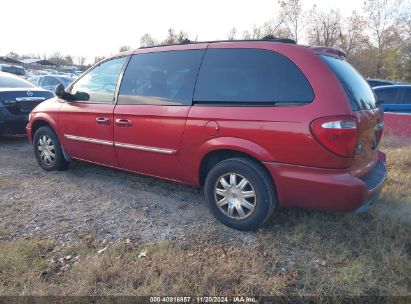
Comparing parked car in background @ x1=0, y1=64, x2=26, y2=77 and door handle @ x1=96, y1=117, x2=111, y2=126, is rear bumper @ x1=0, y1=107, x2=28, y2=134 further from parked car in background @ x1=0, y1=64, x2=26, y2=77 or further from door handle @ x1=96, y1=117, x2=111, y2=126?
parked car in background @ x1=0, y1=64, x2=26, y2=77

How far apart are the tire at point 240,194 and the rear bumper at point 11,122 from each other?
16.0ft

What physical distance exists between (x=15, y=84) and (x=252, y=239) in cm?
647

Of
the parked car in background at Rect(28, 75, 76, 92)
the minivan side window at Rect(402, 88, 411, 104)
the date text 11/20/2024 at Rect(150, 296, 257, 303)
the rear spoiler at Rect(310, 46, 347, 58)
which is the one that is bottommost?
the date text 11/20/2024 at Rect(150, 296, 257, 303)

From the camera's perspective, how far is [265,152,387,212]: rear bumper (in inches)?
106

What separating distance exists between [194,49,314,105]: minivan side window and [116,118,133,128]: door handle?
93cm

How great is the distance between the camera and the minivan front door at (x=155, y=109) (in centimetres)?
346

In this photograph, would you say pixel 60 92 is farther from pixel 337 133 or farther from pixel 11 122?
pixel 337 133

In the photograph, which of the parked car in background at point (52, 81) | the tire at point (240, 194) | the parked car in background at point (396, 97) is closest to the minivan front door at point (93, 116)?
the tire at point (240, 194)

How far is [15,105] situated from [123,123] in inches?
151

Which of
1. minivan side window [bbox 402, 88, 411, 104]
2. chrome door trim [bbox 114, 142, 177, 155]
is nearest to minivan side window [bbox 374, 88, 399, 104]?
minivan side window [bbox 402, 88, 411, 104]

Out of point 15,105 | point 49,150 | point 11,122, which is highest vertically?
point 15,105

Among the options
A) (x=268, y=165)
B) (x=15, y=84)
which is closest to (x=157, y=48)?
(x=268, y=165)

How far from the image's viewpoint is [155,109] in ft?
11.7

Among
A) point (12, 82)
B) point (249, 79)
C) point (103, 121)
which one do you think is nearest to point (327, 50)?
point (249, 79)
